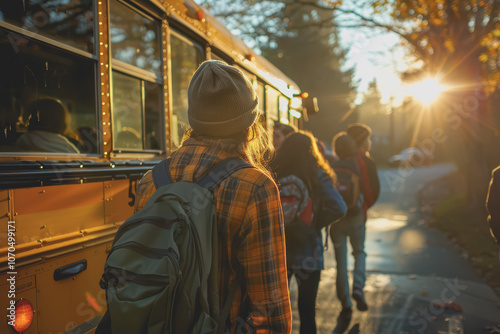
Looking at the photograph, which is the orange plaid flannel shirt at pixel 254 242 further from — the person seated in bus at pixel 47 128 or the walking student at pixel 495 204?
the walking student at pixel 495 204

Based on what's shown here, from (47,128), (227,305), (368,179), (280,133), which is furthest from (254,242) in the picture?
(368,179)

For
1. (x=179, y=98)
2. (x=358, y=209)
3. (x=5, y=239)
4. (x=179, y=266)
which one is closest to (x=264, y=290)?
(x=179, y=266)

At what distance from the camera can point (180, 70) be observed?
3.40 meters

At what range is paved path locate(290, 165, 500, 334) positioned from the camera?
390cm

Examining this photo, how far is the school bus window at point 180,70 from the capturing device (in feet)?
10.1

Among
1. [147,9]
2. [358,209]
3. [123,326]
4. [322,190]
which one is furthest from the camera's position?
[358,209]

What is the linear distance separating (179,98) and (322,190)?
5.13 feet

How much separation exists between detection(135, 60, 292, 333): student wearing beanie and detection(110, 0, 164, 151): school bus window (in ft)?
4.37

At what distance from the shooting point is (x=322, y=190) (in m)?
3.18

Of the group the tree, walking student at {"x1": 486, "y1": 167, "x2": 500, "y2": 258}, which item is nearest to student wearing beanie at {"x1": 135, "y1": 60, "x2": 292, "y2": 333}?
walking student at {"x1": 486, "y1": 167, "x2": 500, "y2": 258}

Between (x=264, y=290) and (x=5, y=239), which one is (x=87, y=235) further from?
(x=264, y=290)

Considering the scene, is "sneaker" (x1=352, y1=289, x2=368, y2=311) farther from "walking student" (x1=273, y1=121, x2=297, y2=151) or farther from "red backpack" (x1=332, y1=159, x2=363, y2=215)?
"walking student" (x1=273, y1=121, x2=297, y2=151)

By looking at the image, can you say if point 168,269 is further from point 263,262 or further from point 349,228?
point 349,228

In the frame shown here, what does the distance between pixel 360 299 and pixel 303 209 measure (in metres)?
1.84
